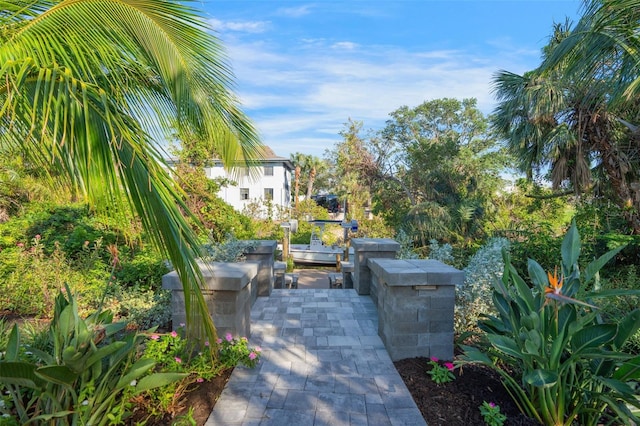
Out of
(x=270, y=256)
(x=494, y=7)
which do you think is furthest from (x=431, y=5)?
(x=270, y=256)

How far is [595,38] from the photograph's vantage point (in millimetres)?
3838

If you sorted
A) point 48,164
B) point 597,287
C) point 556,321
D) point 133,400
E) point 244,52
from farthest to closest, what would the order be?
point 244,52 → point 597,287 → point 133,400 → point 556,321 → point 48,164

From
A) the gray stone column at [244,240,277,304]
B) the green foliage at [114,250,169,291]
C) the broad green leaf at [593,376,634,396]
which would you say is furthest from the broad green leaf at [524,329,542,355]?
the green foliage at [114,250,169,291]

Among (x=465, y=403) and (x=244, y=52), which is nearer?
(x=465, y=403)

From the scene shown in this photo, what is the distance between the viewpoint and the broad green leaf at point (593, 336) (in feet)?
6.10

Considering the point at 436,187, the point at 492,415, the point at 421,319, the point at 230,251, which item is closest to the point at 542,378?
the point at 492,415

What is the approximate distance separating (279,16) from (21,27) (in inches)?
150

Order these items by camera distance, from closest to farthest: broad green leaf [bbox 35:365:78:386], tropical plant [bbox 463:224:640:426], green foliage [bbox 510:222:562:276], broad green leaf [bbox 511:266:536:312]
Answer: broad green leaf [bbox 35:365:78:386] → tropical plant [bbox 463:224:640:426] → broad green leaf [bbox 511:266:536:312] → green foliage [bbox 510:222:562:276]

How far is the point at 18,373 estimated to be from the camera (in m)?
1.66

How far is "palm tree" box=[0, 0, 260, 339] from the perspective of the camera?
1439 mm

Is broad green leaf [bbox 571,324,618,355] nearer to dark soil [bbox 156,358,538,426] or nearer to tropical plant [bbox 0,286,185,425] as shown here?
dark soil [bbox 156,358,538,426]

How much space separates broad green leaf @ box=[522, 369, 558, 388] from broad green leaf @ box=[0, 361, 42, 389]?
2564 mm

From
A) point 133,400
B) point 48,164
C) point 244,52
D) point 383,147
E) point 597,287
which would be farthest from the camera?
point 383,147

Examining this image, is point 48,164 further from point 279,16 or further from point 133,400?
point 279,16
